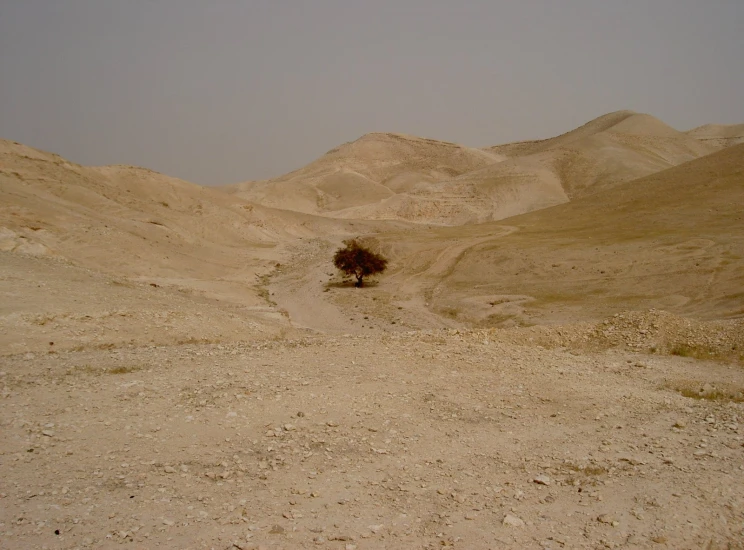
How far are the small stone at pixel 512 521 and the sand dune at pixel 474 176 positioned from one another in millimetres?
56553

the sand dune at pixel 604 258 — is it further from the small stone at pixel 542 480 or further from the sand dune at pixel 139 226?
the small stone at pixel 542 480

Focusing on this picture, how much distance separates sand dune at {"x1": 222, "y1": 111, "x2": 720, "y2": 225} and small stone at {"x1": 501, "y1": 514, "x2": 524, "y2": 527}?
56.6 meters

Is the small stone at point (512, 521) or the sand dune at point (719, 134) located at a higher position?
the sand dune at point (719, 134)

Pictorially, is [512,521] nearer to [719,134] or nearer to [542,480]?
[542,480]

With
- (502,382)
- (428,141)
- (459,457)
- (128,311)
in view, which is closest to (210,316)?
(128,311)

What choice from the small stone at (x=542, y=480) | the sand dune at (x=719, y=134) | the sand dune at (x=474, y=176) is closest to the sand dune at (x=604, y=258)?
the small stone at (x=542, y=480)

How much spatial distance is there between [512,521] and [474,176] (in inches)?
2721

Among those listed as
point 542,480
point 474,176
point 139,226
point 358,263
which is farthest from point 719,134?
point 542,480

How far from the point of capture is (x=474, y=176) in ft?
236

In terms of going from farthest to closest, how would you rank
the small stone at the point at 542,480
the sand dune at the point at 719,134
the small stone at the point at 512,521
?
1. the sand dune at the point at 719,134
2. the small stone at the point at 542,480
3. the small stone at the point at 512,521

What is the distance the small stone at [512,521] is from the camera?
540cm

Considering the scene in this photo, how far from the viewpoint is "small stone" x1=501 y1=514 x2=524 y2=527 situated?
5398mm

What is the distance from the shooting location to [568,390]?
8.77 m

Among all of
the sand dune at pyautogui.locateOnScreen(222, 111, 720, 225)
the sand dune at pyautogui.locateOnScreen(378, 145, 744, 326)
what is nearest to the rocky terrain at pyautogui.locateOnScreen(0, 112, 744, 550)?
the sand dune at pyautogui.locateOnScreen(378, 145, 744, 326)
